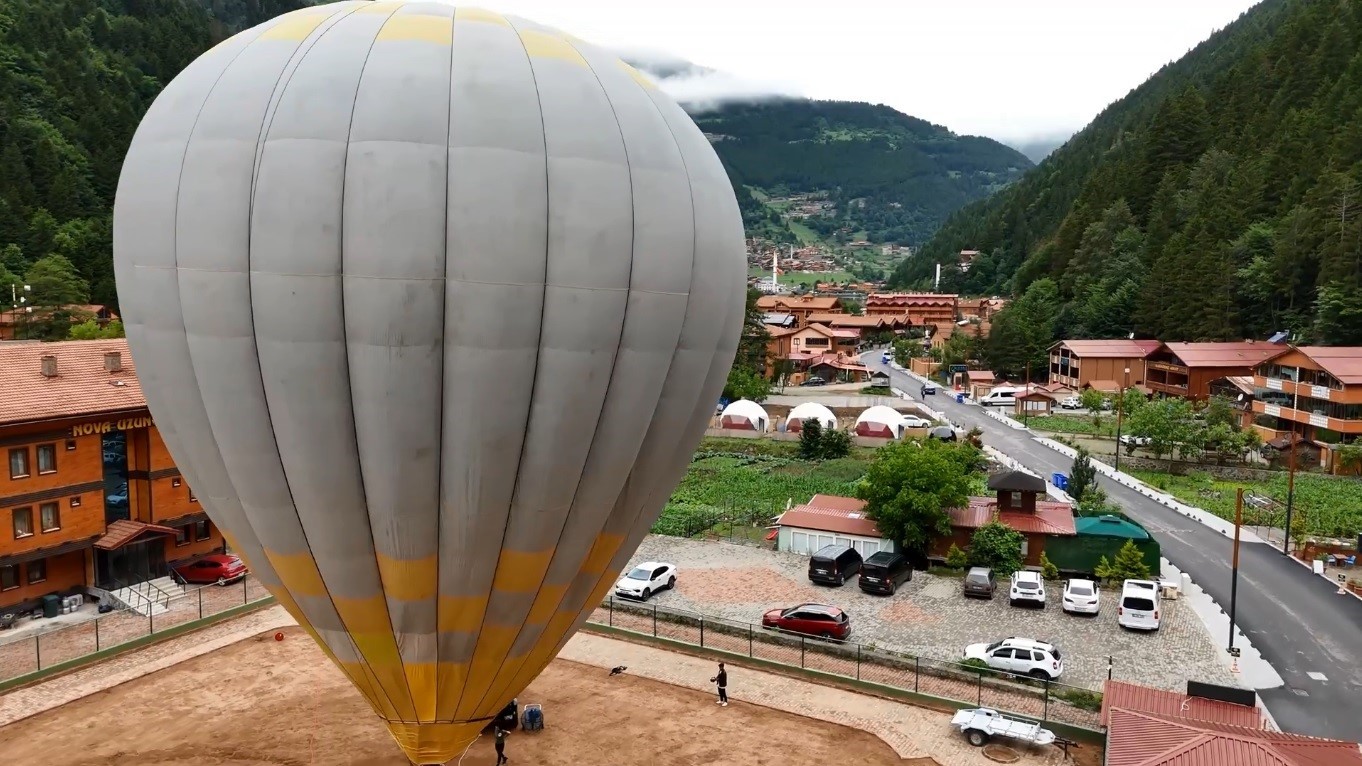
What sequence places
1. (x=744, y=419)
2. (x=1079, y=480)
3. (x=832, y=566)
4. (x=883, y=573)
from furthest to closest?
1. (x=744, y=419)
2. (x=1079, y=480)
3. (x=832, y=566)
4. (x=883, y=573)

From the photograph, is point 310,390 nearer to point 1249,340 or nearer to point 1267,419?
point 1267,419

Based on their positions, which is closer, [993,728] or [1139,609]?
[993,728]

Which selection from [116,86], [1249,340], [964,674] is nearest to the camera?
[964,674]

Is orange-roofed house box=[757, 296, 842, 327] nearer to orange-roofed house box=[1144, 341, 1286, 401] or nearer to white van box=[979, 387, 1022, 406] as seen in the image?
white van box=[979, 387, 1022, 406]

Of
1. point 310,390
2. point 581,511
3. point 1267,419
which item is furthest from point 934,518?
point 1267,419

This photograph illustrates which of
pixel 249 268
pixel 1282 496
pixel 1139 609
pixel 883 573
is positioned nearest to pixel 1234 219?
pixel 1282 496

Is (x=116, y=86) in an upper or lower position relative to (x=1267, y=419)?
upper

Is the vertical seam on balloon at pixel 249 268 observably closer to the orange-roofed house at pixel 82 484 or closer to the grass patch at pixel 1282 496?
the orange-roofed house at pixel 82 484

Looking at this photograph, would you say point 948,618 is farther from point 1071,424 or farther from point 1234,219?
point 1234,219
